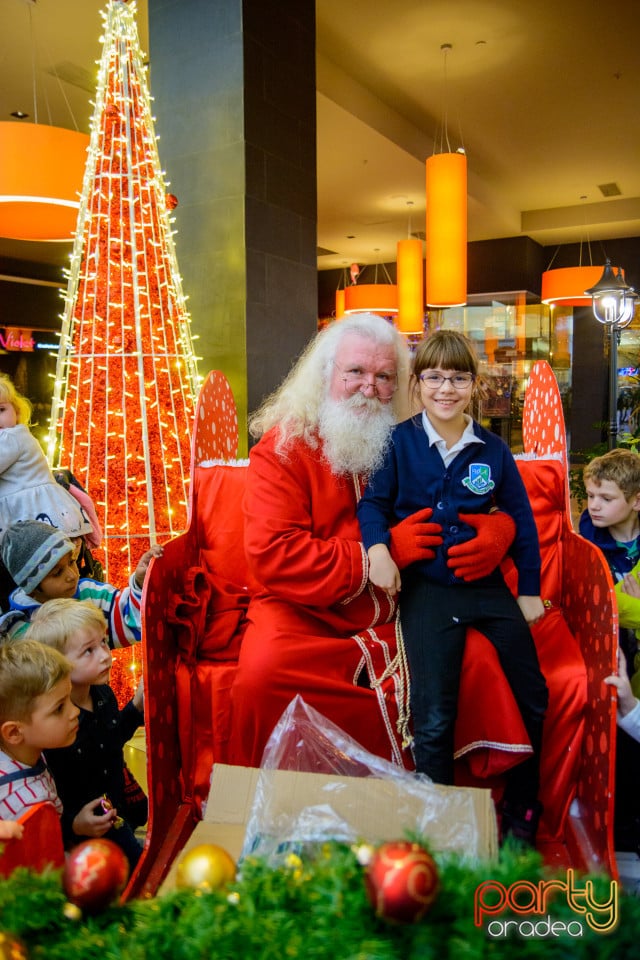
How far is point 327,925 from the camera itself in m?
0.79

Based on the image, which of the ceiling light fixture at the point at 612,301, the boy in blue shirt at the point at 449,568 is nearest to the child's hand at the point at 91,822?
the boy in blue shirt at the point at 449,568

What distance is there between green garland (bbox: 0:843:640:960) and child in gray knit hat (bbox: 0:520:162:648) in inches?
49.1

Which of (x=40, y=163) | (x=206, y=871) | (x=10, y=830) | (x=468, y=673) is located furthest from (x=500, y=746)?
(x=40, y=163)

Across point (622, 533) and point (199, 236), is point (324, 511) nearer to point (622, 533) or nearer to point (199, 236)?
point (622, 533)

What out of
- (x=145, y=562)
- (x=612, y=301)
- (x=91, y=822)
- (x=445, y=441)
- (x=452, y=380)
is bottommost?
(x=91, y=822)

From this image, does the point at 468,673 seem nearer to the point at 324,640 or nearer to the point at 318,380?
the point at 324,640

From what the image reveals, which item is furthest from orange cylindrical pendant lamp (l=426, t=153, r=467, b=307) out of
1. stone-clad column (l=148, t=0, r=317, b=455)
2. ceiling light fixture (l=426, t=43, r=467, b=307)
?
stone-clad column (l=148, t=0, r=317, b=455)

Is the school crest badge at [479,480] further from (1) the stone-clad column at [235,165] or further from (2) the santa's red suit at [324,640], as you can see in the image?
(1) the stone-clad column at [235,165]

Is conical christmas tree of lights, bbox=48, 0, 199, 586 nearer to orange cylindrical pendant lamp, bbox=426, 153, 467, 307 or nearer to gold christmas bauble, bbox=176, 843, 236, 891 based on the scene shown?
gold christmas bauble, bbox=176, 843, 236, 891

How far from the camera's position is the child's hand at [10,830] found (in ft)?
3.38

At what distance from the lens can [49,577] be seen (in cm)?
212

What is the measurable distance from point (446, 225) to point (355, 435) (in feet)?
13.9

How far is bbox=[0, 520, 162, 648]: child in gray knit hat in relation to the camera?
82.5 inches

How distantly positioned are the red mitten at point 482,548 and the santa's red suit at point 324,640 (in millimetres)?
171
